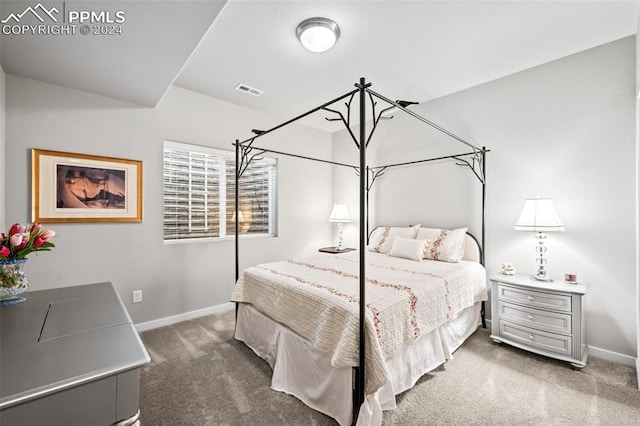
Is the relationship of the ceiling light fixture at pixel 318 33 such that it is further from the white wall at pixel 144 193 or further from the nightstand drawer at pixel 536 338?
the nightstand drawer at pixel 536 338

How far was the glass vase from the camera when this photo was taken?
1.39m

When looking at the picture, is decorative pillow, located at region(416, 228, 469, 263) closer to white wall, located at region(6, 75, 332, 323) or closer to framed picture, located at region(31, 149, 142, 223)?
white wall, located at region(6, 75, 332, 323)

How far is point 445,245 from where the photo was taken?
3.12 meters

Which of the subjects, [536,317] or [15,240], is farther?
[536,317]

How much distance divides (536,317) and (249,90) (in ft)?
12.2

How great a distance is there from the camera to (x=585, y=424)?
5.61ft

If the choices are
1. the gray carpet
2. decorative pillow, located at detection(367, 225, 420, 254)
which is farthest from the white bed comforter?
decorative pillow, located at detection(367, 225, 420, 254)

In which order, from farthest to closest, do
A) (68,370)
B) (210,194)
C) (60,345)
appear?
(210,194) → (60,345) → (68,370)

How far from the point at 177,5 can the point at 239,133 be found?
7.57ft

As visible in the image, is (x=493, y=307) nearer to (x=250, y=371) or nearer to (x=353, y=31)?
(x=250, y=371)

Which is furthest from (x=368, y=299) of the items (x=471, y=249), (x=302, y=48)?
(x=302, y=48)

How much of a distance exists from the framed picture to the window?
1.22 feet

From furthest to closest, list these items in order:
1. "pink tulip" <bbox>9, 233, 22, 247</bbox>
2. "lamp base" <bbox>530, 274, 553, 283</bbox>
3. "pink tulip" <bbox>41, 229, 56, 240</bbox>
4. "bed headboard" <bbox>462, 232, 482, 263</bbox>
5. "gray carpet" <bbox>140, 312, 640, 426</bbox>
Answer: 1. "bed headboard" <bbox>462, 232, 482, 263</bbox>
2. "lamp base" <bbox>530, 274, 553, 283</bbox>
3. "gray carpet" <bbox>140, 312, 640, 426</bbox>
4. "pink tulip" <bbox>41, 229, 56, 240</bbox>
5. "pink tulip" <bbox>9, 233, 22, 247</bbox>

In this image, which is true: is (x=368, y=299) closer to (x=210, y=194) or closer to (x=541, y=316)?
(x=541, y=316)
